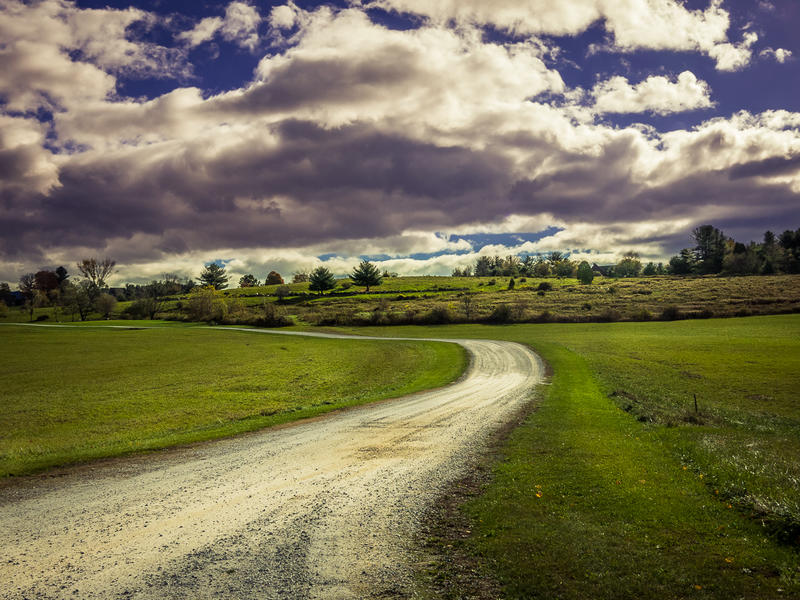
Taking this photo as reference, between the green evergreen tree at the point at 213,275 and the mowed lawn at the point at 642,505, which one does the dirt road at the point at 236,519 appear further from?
the green evergreen tree at the point at 213,275

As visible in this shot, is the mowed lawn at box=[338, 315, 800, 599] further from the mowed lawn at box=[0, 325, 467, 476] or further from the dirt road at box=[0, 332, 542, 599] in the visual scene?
the mowed lawn at box=[0, 325, 467, 476]

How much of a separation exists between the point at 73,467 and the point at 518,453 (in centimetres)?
1481

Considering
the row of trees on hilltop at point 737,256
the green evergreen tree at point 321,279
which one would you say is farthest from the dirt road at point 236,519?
the row of trees on hilltop at point 737,256

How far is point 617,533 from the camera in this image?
8.25 meters

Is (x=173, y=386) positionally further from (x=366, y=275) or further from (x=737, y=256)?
(x=737, y=256)

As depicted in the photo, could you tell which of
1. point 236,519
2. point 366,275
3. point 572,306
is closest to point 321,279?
point 366,275

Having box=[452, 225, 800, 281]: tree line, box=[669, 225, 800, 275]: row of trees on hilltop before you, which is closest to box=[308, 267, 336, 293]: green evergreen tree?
box=[452, 225, 800, 281]: tree line

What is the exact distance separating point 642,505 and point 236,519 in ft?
30.4

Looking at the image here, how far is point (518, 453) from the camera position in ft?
46.4

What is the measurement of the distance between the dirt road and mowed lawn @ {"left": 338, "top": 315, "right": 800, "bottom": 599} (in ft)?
5.93

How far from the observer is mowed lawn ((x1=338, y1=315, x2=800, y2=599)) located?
6801 millimetres

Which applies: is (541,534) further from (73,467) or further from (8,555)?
(73,467)

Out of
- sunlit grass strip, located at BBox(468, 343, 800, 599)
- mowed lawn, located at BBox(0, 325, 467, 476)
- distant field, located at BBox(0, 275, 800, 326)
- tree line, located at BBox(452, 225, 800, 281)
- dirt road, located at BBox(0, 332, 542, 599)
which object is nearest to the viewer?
sunlit grass strip, located at BBox(468, 343, 800, 599)

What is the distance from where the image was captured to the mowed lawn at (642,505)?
22.3ft
